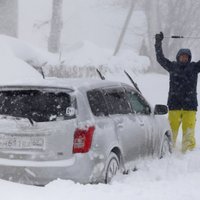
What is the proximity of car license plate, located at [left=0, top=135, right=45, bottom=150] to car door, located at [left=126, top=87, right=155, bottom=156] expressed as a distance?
6.08 ft

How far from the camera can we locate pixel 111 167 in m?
6.62

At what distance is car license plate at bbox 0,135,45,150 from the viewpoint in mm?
6141

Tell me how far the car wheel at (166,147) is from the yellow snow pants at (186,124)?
30.1 inches

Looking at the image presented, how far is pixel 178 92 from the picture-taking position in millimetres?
10297

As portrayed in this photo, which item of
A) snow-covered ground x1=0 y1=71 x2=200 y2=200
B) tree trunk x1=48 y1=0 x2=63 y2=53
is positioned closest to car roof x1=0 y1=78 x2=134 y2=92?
snow-covered ground x1=0 y1=71 x2=200 y2=200

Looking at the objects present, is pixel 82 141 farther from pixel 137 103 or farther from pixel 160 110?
pixel 160 110

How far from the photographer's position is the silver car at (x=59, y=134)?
611 centimetres

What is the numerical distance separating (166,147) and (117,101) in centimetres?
203

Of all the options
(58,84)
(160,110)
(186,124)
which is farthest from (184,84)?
(58,84)

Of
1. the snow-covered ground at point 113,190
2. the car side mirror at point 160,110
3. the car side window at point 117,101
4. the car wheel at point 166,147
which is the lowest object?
the car wheel at point 166,147

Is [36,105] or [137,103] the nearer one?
[36,105]

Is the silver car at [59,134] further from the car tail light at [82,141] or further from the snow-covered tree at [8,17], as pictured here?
the snow-covered tree at [8,17]

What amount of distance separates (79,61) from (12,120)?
673 inches

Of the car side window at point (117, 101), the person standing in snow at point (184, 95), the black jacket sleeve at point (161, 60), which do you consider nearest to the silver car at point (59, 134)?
the car side window at point (117, 101)
